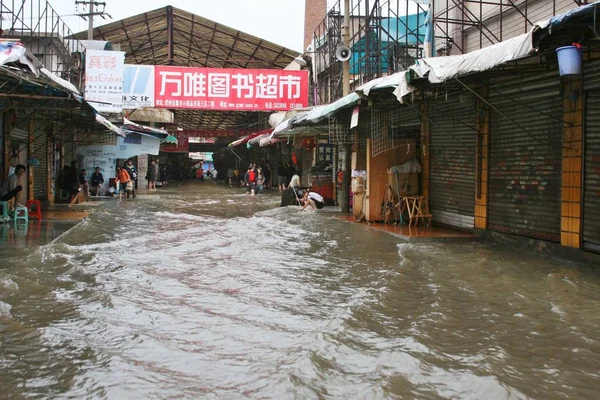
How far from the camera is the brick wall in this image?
31.8 metres

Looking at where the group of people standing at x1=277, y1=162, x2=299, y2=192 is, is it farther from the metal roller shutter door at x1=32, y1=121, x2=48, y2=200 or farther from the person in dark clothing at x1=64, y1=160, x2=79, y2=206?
the metal roller shutter door at x1=32, y1=121, x2=48, y2=200

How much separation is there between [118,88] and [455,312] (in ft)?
58.0

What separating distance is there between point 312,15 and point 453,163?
68.9 feet

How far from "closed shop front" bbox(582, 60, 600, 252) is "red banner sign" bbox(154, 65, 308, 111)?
1531 centimetres

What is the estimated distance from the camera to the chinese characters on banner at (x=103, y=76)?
818 inches

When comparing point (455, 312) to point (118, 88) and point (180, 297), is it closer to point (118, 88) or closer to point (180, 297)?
point (180, 297)

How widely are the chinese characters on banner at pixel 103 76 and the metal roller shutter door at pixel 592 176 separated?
1624 centimetres

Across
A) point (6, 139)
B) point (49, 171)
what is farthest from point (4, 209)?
point (49, 171)

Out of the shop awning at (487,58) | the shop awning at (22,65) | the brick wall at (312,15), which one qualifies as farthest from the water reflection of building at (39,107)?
the brick wall at (312,15)

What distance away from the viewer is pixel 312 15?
32.2 metres

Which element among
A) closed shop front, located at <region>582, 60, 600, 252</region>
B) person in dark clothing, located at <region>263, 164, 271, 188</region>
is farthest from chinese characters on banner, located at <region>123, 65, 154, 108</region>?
person in dark clothing, located at <region>263, 164, 271, 188</region>

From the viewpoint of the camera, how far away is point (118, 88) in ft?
69.7

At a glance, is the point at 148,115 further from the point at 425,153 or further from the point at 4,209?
the point at 425,153

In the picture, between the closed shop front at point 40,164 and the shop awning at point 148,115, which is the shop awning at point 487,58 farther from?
the shop awning at point 148,115
